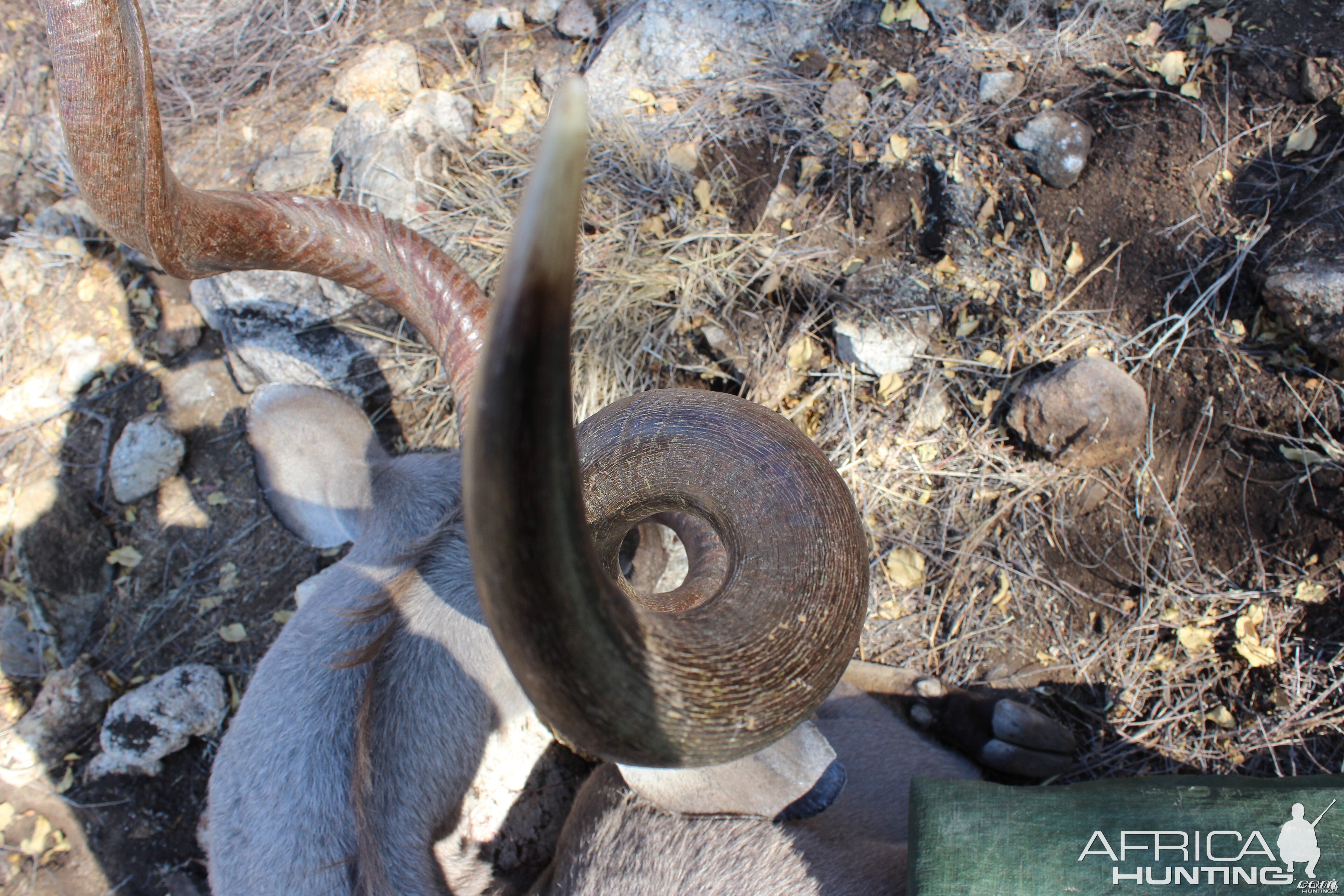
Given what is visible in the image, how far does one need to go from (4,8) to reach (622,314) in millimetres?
4142

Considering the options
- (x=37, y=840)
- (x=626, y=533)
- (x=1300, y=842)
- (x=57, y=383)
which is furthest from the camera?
(x=57, y=383)

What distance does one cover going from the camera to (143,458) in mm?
3348

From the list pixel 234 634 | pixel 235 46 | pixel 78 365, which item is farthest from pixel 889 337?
pixel 78 365

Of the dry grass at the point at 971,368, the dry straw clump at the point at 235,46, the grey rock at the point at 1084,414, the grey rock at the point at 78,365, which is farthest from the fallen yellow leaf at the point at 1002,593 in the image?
→ the grey rock at the point at 78,365

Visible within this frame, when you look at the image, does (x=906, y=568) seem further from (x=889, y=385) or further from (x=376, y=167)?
(x=376, y=167)

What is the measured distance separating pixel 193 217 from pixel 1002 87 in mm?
3008

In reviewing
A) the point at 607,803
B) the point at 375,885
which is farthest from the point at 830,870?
the point at 375,885

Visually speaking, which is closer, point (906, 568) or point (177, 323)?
point (906, 568)

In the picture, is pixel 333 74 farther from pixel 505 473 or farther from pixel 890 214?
pixel 505 473

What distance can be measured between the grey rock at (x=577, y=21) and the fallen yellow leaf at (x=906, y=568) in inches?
115

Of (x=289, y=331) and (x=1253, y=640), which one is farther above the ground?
(x=289, y=331)

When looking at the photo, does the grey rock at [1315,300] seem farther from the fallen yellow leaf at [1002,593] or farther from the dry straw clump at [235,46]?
the dry straw clump at [235,46]

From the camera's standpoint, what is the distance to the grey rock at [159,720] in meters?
3.01

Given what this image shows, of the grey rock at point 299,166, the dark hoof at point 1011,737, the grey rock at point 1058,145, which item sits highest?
the grey rock at point 299,166
